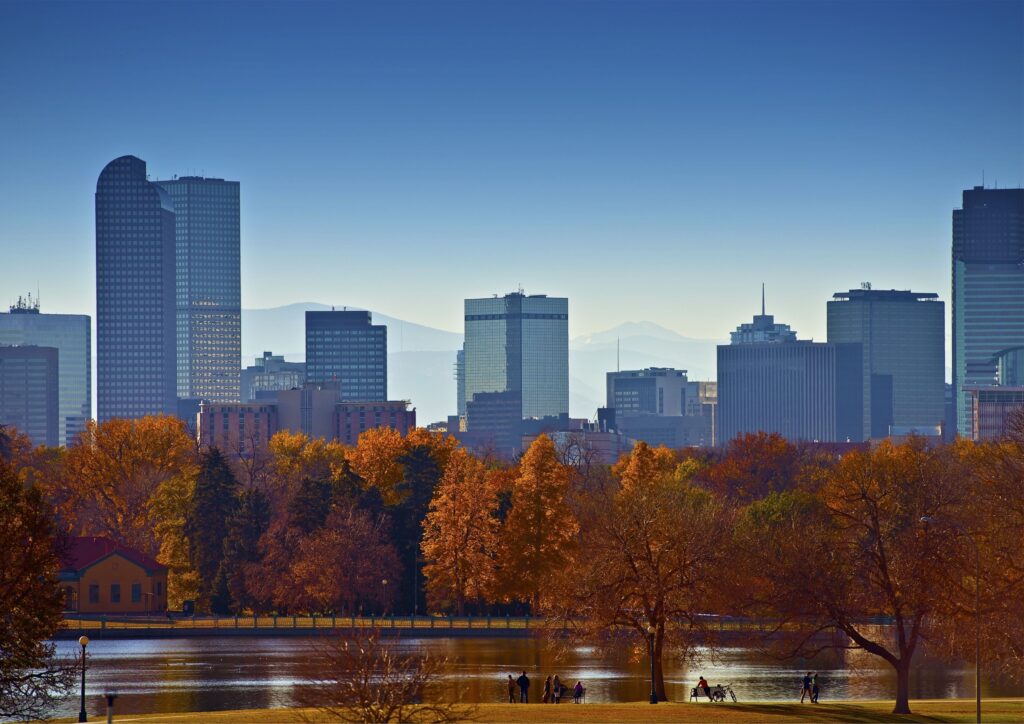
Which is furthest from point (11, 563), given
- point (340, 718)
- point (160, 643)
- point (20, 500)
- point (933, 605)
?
point (160, 643)

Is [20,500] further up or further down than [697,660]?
further up

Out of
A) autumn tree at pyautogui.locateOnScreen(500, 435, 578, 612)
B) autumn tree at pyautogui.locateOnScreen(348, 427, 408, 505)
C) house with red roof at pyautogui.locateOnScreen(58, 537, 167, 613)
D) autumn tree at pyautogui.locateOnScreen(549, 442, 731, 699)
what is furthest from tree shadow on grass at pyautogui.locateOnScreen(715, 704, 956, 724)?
autumn tree at pyautogui.locateOnScreen(348, 427, 408, 505)

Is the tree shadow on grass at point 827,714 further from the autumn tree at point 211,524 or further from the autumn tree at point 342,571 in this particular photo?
the autumn tree at point 211,524

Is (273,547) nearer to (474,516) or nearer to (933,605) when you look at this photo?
(474,516)

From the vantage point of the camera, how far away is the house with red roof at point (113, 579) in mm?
111625

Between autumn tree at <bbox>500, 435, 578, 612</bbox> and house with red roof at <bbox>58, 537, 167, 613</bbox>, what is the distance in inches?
925

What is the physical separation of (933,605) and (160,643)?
4885cm

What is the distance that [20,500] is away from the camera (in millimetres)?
52125

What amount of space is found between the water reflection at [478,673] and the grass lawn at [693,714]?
7555mm

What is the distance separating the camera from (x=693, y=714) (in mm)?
57812

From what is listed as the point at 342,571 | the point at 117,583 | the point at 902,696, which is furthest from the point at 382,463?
the point at 902,696

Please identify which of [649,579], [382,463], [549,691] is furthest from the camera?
[382,463]

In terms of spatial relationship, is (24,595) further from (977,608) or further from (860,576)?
(977,608)

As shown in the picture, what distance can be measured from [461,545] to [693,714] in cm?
4999
